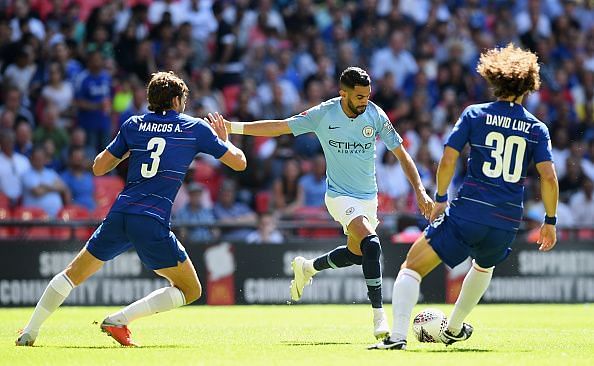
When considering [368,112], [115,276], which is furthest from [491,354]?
[115,276]

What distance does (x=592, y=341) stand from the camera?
1083 cm

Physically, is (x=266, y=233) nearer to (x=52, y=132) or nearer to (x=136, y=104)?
(x=136, y=104)

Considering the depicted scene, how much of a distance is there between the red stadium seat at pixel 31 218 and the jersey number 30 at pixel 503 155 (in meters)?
9.60

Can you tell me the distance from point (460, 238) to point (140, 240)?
2.54 meters

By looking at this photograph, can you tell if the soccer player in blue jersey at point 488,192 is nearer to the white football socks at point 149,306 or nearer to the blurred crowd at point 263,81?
the white football socks at point 149,306

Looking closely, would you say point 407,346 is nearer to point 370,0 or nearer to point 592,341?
point 592,341

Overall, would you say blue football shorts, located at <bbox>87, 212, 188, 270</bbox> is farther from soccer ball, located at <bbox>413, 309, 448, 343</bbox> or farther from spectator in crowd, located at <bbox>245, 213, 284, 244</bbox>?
spectator in crowd, located at <bbox>245, 213, 284, 244</bbox>

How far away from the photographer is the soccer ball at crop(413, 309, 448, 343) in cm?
1023

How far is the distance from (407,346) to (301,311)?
6.26m

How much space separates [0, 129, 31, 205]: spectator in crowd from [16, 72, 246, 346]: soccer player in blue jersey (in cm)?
840

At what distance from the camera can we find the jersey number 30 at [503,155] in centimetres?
899

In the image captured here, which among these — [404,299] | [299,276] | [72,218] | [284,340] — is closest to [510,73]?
[404,299]

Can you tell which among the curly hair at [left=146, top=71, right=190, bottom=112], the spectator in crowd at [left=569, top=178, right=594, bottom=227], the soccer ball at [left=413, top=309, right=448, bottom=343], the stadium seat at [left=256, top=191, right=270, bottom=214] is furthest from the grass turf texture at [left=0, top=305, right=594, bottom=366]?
the spectator in crowd at [left=569, top=178, right=594, bottom=227]

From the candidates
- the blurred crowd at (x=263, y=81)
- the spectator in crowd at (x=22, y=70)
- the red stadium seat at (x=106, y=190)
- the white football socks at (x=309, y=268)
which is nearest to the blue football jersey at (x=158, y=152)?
the white football socks at (x=309, y=268)
